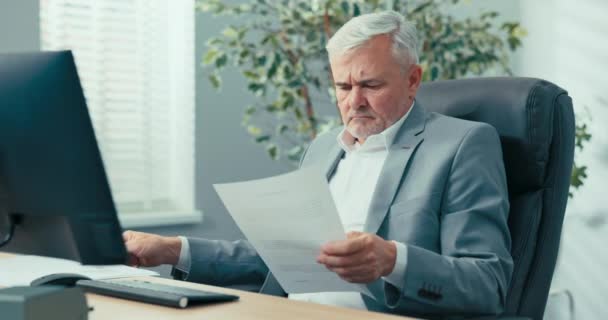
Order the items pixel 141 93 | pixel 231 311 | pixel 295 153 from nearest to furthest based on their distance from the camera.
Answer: pixel 231 311 → pixel 295 153 → pixel 141 93

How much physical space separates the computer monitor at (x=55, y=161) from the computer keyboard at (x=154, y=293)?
7.8 inches

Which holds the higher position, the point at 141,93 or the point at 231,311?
the point at 231,311

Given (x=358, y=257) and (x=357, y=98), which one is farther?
(x=357, y=98)

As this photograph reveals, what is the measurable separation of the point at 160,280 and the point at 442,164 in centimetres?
60

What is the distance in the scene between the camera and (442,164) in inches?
68.4

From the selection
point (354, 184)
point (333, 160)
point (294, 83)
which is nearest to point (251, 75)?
point (294, 83)

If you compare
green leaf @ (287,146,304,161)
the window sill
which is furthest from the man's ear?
the window sill

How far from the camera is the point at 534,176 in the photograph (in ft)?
5.74

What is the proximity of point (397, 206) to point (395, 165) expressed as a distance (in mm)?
→ 98

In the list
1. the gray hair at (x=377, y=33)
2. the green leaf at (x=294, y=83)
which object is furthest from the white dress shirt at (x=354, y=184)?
the green leaf at (x=294, y=83)

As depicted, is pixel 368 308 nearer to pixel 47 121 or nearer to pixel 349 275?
pixel 349 275

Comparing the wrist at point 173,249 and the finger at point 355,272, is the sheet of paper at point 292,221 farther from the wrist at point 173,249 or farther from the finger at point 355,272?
Result: the wrist at point 173,249

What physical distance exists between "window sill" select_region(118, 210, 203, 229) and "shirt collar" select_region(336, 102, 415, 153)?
4.71ft

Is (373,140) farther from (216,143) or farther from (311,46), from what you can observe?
(216,143)
